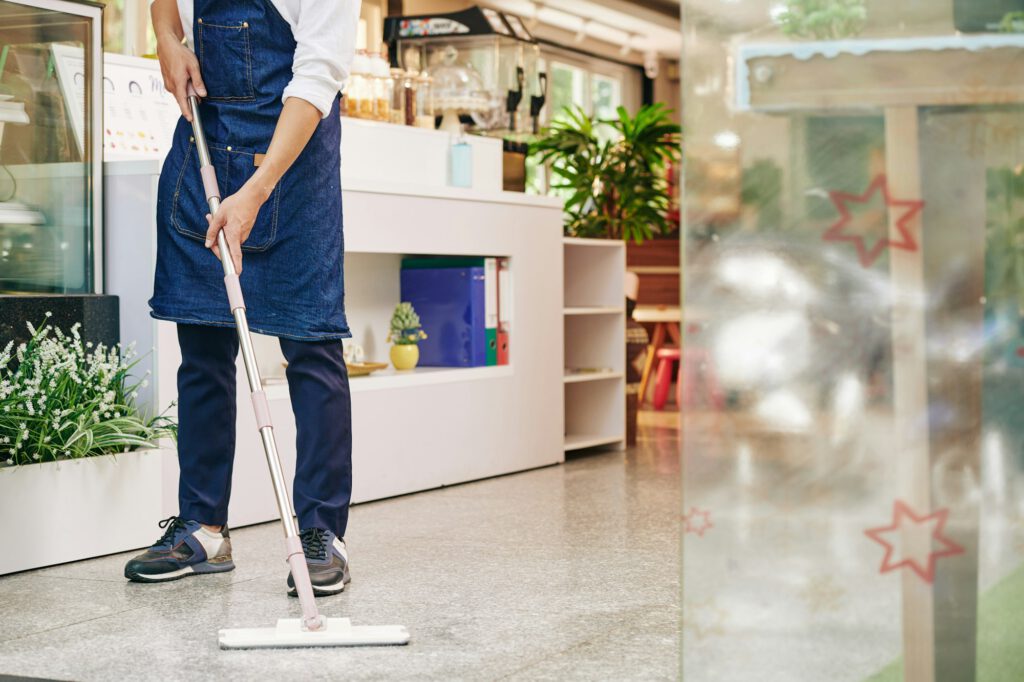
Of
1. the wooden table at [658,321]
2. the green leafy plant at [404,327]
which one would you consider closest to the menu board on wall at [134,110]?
the green leafy plant at [404,327]

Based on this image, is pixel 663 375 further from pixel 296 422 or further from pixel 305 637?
pixel 305 637

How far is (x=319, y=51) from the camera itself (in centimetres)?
219

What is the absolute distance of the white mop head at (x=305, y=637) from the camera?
6.14 ft

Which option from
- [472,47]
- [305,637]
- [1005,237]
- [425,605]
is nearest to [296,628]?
[305,637]

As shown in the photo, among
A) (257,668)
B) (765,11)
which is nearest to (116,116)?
(257,668)

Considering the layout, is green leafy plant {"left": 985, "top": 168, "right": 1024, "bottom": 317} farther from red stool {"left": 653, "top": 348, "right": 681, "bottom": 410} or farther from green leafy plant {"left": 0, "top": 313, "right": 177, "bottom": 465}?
red stool {"left": 653, "top": 348, "right": 681, "bottom": 410}

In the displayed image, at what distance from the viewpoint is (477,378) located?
13.1 feet

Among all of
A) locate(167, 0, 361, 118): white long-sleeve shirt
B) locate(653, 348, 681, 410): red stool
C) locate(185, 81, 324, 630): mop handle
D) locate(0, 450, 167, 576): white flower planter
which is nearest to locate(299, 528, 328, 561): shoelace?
locate(185, 81, 324, 630): mop handle

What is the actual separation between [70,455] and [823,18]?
1.84 m

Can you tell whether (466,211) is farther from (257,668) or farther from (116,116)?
(257,668)

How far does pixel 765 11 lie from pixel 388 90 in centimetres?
286

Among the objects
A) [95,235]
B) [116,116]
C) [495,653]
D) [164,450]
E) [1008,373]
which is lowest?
[495,653]

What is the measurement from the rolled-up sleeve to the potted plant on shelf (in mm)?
791

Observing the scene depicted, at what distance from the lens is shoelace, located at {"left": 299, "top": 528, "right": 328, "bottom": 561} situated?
2264 millimetres
